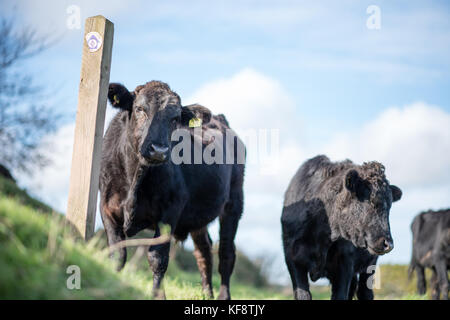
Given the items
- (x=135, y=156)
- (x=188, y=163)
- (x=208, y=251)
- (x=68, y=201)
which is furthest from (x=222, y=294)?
(x=68, y=201)

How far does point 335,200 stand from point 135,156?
3.19 metres

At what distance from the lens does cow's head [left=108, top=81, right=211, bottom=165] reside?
6.42 meters

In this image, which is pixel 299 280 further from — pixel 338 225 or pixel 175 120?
pixel 175 120

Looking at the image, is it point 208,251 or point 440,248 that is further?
point 440,248

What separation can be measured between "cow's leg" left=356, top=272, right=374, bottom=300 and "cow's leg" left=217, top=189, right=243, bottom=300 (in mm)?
2312

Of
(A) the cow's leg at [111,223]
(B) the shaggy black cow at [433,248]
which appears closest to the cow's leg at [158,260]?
(A) the cow's leg at [111,223]

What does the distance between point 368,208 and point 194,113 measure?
2.92 metres

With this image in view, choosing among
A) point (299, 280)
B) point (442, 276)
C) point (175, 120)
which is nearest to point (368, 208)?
point (299, 280)

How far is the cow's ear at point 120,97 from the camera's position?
7055mm

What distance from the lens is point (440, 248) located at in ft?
59.9

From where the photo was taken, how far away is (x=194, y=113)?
7801 mm

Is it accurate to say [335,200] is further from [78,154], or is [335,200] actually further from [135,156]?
[78,154]

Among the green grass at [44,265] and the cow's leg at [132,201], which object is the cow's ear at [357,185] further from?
the green grass at [44,265]
